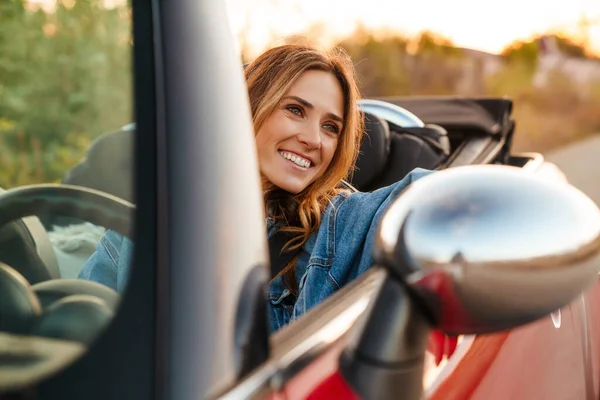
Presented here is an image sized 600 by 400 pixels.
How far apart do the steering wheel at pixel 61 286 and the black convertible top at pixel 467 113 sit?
284 cm

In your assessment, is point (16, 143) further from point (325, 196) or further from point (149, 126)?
point (325, 196)

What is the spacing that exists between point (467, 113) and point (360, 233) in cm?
240

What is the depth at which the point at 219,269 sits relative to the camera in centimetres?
89

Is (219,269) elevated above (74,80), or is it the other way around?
(74,80)

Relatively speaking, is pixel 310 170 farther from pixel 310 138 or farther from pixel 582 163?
pixel 582 163

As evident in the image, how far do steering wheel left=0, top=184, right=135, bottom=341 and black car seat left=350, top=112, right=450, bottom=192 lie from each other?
6.20ft

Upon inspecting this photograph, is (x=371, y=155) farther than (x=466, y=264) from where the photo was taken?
Yes

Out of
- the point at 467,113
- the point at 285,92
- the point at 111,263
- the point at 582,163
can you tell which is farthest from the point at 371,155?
the point at 582,163

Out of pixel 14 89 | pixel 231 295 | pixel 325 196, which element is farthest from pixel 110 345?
pixel 325 196

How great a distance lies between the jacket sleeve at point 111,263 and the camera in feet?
3.04

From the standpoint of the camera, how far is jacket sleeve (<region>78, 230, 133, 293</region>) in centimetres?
93

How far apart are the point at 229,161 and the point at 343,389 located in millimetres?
306

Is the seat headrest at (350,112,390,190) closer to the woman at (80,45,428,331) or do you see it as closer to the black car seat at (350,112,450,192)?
the black car seat at (350,112,450,192)

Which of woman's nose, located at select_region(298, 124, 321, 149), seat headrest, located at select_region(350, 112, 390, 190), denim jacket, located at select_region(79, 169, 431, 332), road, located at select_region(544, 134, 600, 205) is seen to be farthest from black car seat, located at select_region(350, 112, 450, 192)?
road, located at select_region(544, 134, 600, 205)
